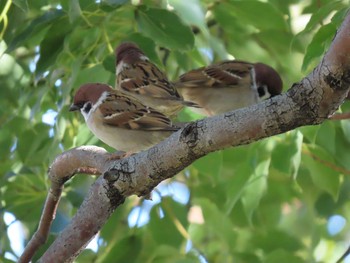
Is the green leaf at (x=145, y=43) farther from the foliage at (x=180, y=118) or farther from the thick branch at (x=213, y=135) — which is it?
the thick branch at (x=213, y=135)

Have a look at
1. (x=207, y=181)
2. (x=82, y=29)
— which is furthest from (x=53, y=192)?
(x=207, y=181)

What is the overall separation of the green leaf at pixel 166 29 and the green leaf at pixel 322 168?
0.80 meters

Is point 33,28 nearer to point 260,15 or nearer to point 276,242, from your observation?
point 260,15

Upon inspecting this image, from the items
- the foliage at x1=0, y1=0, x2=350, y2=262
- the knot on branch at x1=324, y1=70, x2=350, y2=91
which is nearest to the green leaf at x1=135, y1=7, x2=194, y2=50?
the foliage at x1=0, y1=0, x2=350, y2=262

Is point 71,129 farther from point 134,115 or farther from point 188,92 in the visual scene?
point 188,92

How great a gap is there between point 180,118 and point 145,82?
45 centimetres

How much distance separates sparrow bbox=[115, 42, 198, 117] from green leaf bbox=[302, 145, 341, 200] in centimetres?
54

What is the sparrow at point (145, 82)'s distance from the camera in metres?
3.81

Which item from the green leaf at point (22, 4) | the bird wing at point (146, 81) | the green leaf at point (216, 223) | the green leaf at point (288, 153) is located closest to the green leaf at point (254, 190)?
the green leaf at point (288, 153)

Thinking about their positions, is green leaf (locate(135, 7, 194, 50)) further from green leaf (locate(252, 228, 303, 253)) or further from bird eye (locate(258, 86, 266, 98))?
green leaf (locate(252, 228, 303, 253))

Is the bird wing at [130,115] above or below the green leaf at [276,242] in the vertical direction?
above

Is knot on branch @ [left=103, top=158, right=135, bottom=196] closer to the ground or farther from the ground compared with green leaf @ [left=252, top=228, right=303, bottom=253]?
farther from the ground

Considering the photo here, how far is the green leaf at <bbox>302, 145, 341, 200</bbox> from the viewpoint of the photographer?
378cm

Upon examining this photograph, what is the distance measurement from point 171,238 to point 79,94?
744 millimetres
